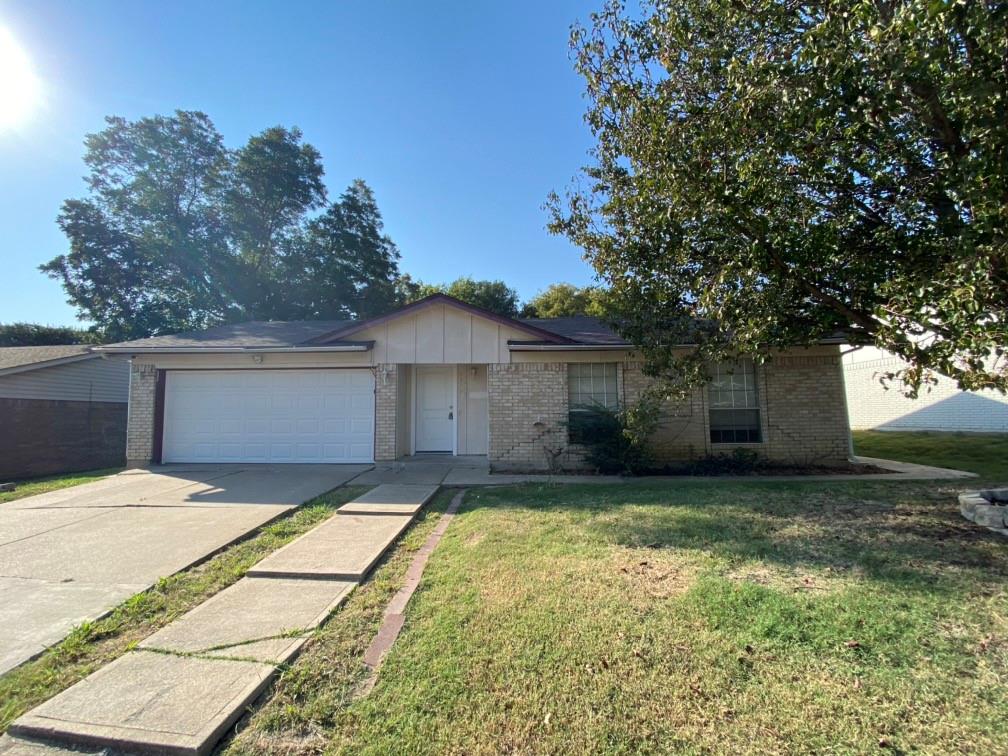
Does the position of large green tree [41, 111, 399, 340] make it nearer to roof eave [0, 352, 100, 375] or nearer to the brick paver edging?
roof eave [0, 352, 100, 375]

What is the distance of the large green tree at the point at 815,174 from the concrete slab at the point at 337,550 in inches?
181

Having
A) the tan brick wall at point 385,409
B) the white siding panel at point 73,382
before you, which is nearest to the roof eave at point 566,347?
the tan brick wall at point 385,409

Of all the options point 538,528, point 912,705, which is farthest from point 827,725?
point 538,528

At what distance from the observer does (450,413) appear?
11.9m

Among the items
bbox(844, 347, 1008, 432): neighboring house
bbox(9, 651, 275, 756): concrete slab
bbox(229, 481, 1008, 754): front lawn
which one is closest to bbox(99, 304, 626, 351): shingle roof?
bbox(229, 481, 1008, 754): front lawn

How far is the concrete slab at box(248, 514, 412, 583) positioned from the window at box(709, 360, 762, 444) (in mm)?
7302

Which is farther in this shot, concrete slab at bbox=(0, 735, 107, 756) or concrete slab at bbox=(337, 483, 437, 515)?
concrete slab at bbox=(337, 483, 437, 515)

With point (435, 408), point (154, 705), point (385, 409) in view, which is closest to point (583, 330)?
point (435, 408)

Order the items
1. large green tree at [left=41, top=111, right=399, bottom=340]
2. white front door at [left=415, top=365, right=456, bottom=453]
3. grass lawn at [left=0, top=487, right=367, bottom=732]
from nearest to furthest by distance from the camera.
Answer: grass lawn at [left=0, top=487, right=367, bottom=732], white front door at [left=415, top=365, right=456, bottom=453], large green tree at [left=41, top=111, right=399, bottom=340]

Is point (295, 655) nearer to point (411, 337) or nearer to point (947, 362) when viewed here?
point (947, 362)

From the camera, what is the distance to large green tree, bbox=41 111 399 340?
23641mm

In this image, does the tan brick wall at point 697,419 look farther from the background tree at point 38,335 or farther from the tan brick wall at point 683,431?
the background tree at point 38,335

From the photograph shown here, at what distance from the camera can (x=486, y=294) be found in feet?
95.4

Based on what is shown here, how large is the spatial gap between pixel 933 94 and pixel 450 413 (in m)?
9.91
